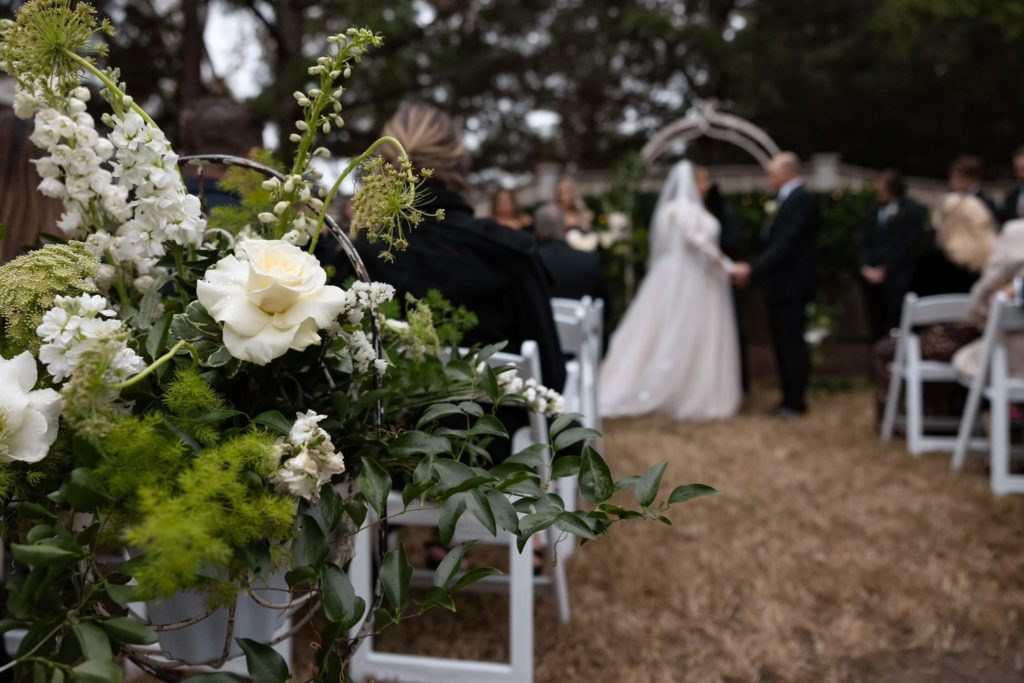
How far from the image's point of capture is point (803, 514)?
3.91 m

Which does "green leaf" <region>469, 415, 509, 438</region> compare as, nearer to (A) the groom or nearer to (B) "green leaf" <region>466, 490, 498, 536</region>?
(B) "green leaf" <region>466, 490, 498, 536</region>

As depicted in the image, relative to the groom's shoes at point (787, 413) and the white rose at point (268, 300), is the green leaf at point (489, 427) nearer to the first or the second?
the white rose at point (268, 300)

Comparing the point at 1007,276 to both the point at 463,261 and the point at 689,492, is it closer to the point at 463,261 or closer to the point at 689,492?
the point at 463,261

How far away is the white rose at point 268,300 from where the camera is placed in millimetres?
899

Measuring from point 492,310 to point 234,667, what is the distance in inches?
42.1

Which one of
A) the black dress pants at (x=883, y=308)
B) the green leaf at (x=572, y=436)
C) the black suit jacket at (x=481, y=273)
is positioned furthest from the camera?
the black dress pants at (x=883, y=308)

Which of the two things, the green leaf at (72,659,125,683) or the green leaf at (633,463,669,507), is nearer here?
the green leaf at (72,659,125,683)

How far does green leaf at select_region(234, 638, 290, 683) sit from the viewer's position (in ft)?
2.84

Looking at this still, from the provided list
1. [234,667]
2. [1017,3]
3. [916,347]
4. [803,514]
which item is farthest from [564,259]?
[1017,3]

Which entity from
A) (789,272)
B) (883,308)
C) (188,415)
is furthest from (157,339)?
(883,308)

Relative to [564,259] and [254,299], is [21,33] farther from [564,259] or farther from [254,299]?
[564,259]

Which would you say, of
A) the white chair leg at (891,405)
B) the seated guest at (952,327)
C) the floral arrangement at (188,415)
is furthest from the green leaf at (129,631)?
the white chair leg at (891,405)

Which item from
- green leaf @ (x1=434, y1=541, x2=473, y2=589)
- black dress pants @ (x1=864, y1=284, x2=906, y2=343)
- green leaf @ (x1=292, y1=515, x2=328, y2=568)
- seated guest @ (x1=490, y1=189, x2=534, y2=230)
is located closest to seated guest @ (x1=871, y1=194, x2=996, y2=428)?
black dress pants @ (x1=864, y1=284, x2=906, y2=343)

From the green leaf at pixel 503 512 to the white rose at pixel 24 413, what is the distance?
0.46 meters
